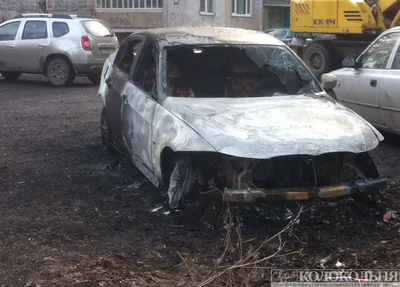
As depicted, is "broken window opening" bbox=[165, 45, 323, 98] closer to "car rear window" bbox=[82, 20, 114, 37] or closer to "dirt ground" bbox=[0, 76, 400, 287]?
"dirt ground" bbox=[0, 76, 400, 287]

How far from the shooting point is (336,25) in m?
15.1

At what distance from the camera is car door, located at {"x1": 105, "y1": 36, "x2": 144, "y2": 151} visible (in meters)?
6.76

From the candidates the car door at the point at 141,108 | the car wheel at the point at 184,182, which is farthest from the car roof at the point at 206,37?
the car wheel at the point at 184,182

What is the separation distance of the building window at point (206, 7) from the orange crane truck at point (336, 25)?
49.1 feet

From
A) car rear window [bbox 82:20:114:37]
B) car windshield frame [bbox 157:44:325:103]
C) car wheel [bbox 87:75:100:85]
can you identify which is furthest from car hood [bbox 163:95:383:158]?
car wheel [bbox 87:75:100:85]

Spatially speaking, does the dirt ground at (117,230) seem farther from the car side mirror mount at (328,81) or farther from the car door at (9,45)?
the car door at (9,45)

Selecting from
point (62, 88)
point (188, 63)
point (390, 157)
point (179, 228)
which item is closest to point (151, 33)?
point (188, 63)

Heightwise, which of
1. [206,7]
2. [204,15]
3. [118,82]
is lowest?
[118,82]

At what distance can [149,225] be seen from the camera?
5086 millimetres

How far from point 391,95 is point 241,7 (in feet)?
88.8

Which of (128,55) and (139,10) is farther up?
(139,10)

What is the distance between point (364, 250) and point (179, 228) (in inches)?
56.0

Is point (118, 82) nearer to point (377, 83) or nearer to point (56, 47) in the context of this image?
point (377, 83)

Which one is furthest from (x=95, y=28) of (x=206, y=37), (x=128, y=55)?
(x=206, y=37)
